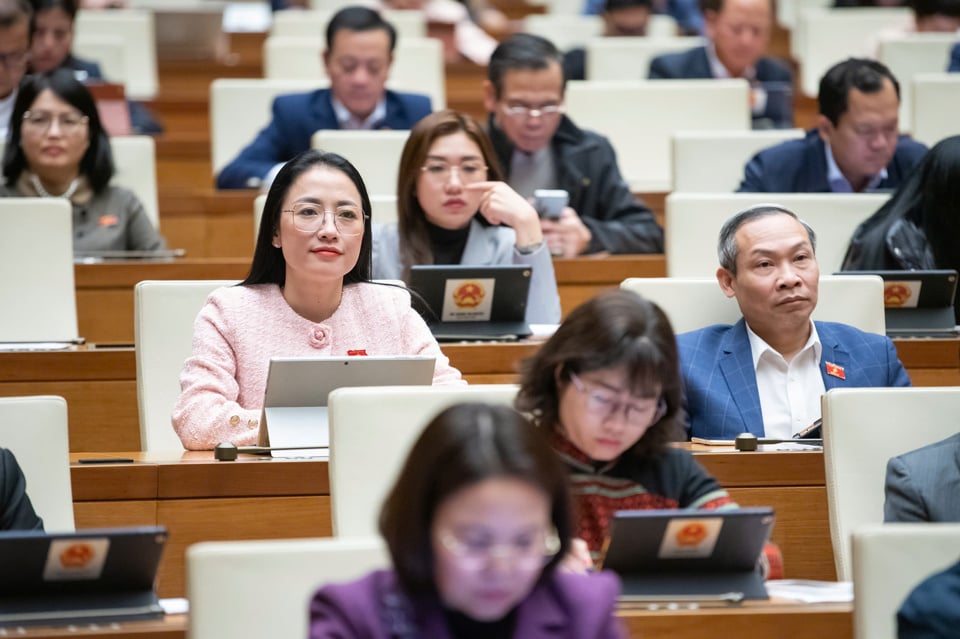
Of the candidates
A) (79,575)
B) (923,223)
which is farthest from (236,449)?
(923,223)

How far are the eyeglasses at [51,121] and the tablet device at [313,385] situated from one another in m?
1.80

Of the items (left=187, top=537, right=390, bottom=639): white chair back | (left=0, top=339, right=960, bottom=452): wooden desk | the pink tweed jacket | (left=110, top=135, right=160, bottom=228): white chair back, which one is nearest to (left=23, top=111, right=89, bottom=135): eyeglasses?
(left=110, top=135, right=160, bottom=228): white chair back

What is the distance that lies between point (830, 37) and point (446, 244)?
134 inches

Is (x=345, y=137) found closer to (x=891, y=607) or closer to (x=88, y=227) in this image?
(x=88, y=227)

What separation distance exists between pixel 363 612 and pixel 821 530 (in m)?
1.32

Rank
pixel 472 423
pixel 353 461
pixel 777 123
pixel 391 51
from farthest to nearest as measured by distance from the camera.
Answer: pixel 777 123
pixel 391 51
pixel 353 461
pixel 472 423

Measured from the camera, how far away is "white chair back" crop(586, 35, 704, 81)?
237 inches

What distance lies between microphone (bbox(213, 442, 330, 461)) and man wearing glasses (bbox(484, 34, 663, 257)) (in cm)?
181

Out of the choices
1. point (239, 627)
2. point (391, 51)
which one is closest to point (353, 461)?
point (239, 627)

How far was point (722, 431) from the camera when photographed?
293 cm

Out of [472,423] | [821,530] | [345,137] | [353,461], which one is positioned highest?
[345,137]

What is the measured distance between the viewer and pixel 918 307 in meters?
3.51

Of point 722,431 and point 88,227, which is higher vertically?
point 88,227

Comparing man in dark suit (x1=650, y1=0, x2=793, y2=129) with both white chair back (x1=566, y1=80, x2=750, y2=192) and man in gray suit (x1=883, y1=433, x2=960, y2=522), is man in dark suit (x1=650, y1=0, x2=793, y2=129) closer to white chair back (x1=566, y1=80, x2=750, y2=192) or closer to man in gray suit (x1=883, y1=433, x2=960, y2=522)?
white chair back (x1=566, y1=80, x2=750, y2=192)
